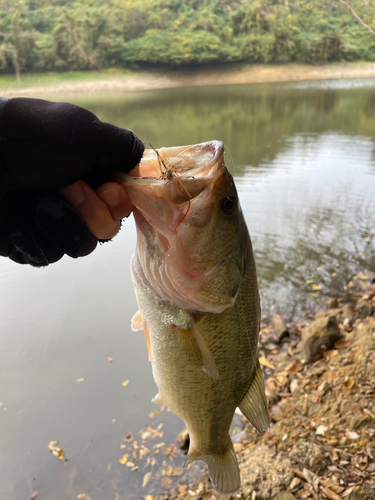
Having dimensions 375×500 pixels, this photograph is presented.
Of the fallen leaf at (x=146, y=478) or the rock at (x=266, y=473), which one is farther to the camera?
the fallen leaf at (x=146, y=478)

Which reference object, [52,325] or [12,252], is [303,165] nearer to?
[52,325]

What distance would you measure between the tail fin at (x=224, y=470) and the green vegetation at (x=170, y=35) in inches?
1830

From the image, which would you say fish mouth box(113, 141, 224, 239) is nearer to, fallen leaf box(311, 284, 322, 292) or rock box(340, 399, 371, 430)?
rock box(340, 399, 371, 430)

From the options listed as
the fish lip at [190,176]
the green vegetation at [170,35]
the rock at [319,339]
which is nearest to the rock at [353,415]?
the rock at [319,339]

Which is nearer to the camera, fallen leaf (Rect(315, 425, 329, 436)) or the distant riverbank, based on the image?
fallen leaf (Rect(315, 425, 329, 436))

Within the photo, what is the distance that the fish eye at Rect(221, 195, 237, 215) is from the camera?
1304mm

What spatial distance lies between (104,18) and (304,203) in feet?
182

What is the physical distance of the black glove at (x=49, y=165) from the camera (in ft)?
3.73

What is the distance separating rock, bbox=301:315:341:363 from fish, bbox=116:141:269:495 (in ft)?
8.88

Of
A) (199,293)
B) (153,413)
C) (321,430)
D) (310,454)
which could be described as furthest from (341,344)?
(199,293)

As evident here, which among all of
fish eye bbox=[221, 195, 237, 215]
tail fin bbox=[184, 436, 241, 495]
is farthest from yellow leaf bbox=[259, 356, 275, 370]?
Answer: fish eye bbox=[221, 195, 237, 215]

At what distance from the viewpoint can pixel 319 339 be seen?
167 inches

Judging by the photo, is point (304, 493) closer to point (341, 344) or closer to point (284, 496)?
point (284, 496)

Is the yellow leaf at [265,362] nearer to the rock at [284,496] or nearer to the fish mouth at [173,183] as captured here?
the rock at [284,496]
